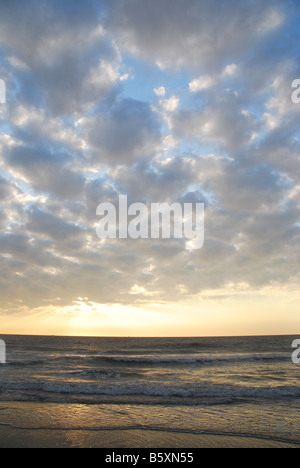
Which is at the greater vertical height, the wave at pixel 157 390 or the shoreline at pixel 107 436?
the shoreline at pixel 107 436

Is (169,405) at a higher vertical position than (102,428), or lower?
lower

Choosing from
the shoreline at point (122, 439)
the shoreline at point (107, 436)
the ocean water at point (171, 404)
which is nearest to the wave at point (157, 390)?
the ocean water at point (171, 404)

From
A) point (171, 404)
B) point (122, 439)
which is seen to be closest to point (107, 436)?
point (122, 439)

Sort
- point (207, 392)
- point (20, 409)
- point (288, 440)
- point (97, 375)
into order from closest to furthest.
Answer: point (288, 440) → point (20, 409) → point (207, 392) → point (97, 375)

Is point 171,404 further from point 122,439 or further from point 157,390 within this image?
point 122,439

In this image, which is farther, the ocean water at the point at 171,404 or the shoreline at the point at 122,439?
the ocean water at the point at 171,404

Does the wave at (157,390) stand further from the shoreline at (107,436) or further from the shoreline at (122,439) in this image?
the shoreline at (122,439)

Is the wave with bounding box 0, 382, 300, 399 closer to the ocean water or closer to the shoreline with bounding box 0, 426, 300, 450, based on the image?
the ocean water

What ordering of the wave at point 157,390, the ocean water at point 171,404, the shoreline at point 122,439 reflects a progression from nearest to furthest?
1. the shoreline at point 122,439
2. the ocean water at point 171,404
3. the wave at point 157,390
